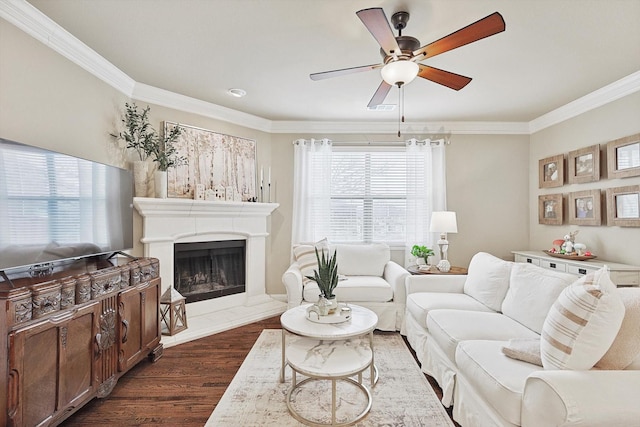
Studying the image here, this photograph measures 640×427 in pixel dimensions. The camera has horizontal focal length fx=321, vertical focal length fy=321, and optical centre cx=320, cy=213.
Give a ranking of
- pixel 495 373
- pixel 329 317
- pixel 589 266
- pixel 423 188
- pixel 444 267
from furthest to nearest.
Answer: pixel 423 188
pixel 444 267
pixel 589 266
pixel 329 317
pixel 495 373

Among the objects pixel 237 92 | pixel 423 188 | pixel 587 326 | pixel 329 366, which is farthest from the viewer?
pixel 423 188

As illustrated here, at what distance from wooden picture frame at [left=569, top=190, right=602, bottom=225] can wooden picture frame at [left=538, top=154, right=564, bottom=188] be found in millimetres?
274

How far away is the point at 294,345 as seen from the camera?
7.25ft

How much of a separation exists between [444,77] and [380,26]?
75 cm

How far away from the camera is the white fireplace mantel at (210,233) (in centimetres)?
338

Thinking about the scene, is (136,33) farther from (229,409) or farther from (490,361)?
(490,361)

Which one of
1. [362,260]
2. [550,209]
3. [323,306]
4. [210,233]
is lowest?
[323,306]

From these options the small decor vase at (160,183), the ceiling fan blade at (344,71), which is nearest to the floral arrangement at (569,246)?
the ceiling fan blade at (344,71)

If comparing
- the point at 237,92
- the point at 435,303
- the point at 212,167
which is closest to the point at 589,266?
the point at 435,303

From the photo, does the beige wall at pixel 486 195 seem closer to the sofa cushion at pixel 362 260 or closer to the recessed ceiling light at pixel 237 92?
the sofa cushion at pixel 362 260

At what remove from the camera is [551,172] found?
13.4 ft

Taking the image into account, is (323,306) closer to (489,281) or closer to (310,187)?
(489,281)

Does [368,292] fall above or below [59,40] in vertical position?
below

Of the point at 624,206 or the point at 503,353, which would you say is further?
the point at 624,206
